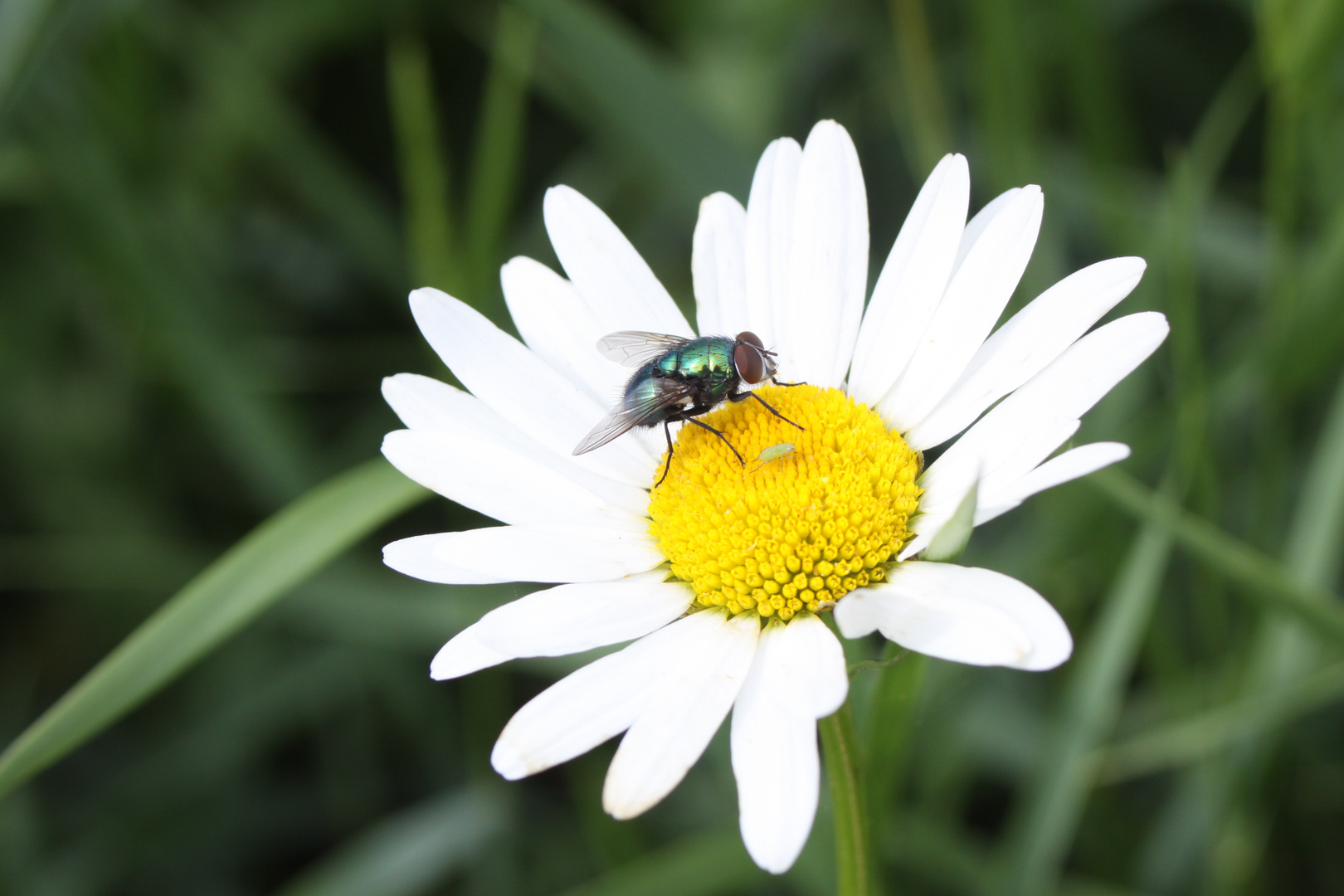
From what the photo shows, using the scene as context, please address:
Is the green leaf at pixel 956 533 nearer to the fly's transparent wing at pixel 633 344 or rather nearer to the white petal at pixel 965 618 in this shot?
the white petal at pixel 965 618

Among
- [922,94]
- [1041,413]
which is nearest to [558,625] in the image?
[1041,413]

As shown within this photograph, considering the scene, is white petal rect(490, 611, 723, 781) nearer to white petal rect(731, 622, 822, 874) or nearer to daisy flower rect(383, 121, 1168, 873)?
daisy flower rect(383, 121, 1168, 873)

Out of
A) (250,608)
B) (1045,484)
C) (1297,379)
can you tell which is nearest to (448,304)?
(250,608)

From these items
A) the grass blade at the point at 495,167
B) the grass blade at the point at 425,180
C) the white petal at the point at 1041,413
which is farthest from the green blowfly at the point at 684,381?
the grass blade at the point at 425,180

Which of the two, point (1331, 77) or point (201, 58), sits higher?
point (201, 58)

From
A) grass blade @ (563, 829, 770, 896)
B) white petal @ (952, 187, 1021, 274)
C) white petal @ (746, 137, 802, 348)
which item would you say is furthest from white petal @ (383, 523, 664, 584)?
grass blade @ (563, 829, 770, 896)

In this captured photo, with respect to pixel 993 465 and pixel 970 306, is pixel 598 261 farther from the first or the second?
pixel 993 465

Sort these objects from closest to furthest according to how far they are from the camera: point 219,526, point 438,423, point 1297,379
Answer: point 438,423 < point 1297,379 < point 219,526

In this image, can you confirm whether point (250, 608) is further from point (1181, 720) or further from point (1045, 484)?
point (1181, 720)
